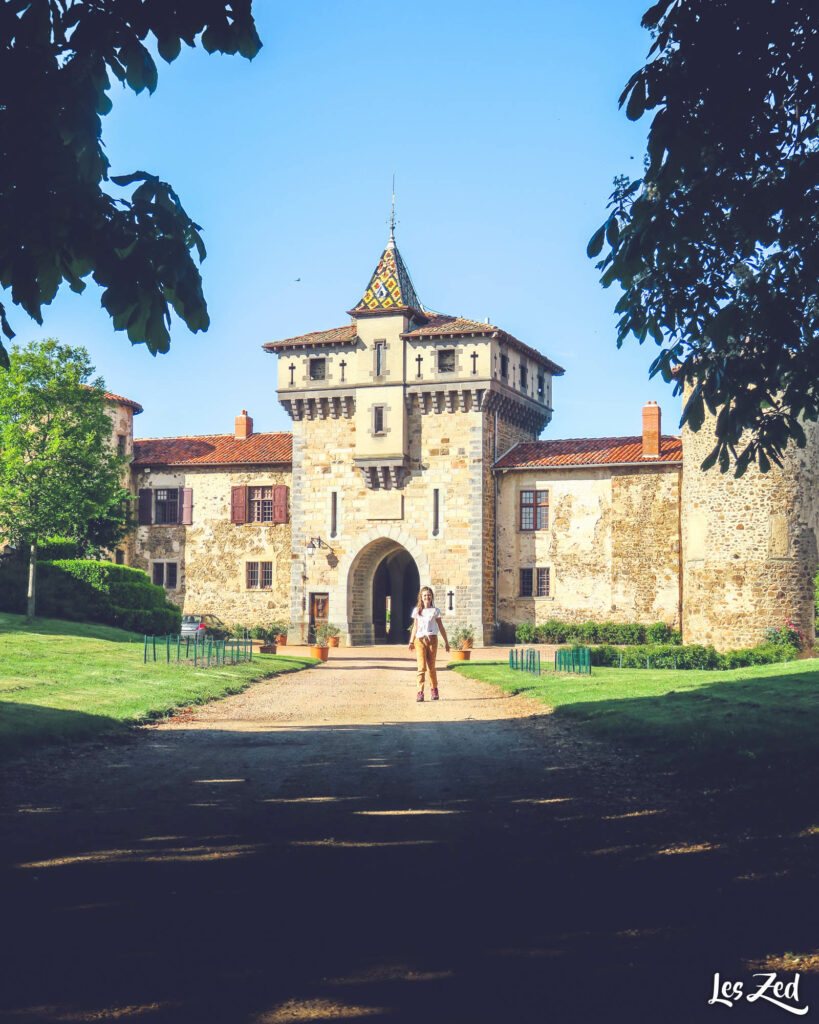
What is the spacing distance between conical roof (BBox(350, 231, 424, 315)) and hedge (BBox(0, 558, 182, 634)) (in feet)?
50.8

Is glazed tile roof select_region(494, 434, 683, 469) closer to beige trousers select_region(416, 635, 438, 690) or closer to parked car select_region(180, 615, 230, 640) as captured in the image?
parked car select_region(180, 615, 230, 640)

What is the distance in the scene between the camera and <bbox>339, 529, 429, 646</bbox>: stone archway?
42.4 metres

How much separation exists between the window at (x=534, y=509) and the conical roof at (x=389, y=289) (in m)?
9.28

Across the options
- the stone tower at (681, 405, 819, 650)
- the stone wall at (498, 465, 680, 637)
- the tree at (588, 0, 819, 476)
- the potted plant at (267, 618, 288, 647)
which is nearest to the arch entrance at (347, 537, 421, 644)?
the potted plant at (267, 618, 288, 647)

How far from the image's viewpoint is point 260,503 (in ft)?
150

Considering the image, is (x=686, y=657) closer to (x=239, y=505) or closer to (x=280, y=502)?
(x=280, y=502)

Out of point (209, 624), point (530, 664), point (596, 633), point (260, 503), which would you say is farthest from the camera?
point (260, 503)

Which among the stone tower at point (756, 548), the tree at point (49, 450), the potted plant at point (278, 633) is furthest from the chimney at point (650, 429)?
the tree at point (49, 450)

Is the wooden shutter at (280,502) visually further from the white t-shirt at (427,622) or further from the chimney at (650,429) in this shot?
the white t-shirt at (427,622)

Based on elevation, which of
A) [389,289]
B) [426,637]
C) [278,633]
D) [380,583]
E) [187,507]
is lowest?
[278,633]

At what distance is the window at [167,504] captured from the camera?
46.9 metres

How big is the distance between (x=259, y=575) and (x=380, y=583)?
537 cm

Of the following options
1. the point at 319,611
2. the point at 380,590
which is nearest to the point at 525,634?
the point at 380,590

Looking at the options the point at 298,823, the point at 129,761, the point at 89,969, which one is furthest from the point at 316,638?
the point at 89,969
